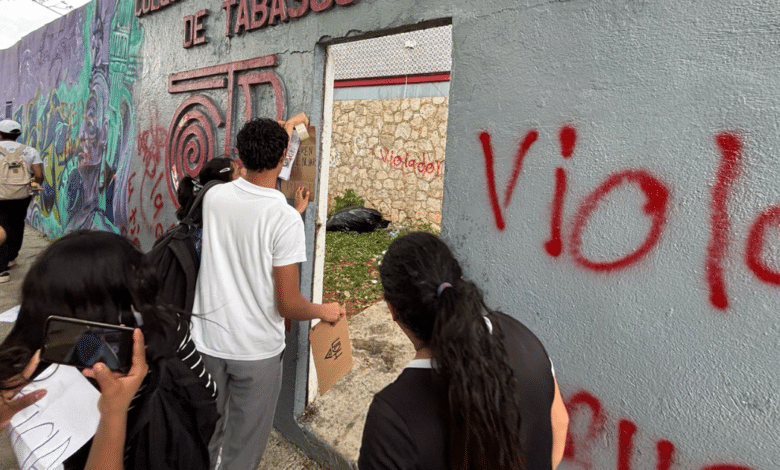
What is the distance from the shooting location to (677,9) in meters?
1.35

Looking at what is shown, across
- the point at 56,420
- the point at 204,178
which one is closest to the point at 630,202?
the point at 56,420

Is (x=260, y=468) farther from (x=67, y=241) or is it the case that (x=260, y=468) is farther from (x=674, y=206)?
(x=674, y=206)

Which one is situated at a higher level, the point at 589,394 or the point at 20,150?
the point at 20,150

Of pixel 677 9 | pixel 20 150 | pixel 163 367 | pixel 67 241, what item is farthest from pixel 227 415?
pixel 20 150

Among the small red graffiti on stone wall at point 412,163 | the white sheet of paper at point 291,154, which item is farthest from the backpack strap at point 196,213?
the small red graffiti on stone wall at point 412,163

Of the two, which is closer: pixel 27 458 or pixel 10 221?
pixel 27 458

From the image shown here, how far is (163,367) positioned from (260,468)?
185 centimetres

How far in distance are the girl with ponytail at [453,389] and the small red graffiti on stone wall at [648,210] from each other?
0.59 metres

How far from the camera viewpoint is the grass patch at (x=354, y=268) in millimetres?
5172

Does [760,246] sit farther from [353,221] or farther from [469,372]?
[353,221]

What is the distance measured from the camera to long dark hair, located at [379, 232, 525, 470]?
3.13 feet

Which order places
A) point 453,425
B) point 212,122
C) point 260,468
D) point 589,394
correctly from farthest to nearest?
1. point 212,122
2. point 260,468
3. point 589,394
4. point 453,425

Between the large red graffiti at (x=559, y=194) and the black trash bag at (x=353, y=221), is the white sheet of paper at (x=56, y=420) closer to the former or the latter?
the large red graffiti at (x=559, y=194)

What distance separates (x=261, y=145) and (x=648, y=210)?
1.53 metres
